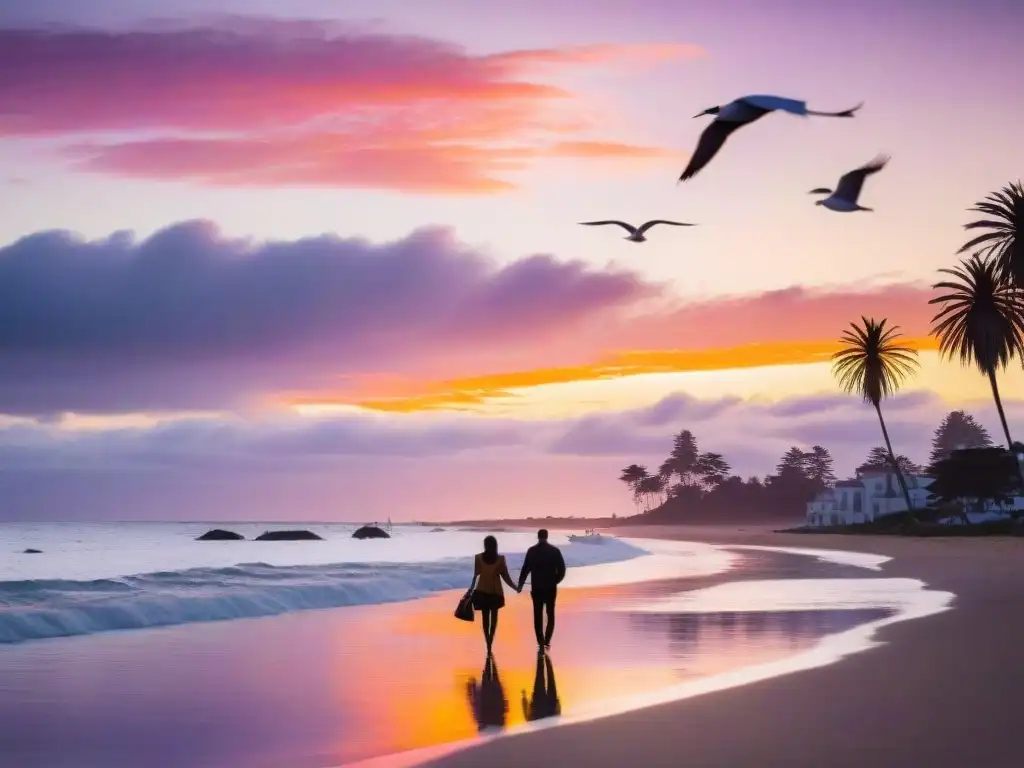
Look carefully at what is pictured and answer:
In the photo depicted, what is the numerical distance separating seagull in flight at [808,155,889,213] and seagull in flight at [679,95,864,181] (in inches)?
88.1

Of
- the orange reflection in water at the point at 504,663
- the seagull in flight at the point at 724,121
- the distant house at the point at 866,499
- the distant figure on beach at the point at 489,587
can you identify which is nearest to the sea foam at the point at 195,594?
the orange reflection in water at the point at 504,663

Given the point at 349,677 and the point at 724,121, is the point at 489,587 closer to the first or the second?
the point at 349,677

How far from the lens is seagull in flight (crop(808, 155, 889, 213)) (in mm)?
14742

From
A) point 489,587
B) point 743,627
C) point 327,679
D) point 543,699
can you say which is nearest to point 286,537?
point 743,627

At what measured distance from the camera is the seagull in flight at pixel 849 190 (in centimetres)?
1474

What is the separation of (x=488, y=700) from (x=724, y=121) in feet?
21.4

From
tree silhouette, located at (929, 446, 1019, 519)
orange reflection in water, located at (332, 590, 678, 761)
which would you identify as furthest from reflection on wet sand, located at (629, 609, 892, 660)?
tree silhouette, located at (929, 446, 1019, 519)

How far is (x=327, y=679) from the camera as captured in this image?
16.0 meters

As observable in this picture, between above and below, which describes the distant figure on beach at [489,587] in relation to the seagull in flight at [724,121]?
below

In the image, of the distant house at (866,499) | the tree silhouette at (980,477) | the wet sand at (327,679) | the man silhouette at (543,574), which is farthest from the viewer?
the distant house at (866,499)

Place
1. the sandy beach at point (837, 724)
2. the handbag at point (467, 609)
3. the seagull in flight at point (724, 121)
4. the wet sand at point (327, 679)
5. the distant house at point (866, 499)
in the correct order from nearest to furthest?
the sandy beach at point (837, 724), the wet sand at point (327, 679), the seagull in flight at point (724, 121), the handbag at point (467, 609), the distant house at point (866, 499)

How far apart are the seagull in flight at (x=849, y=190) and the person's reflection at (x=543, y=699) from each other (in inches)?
247

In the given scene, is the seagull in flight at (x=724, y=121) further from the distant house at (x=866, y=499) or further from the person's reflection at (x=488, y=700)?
the distant house at (x=866, y=499)

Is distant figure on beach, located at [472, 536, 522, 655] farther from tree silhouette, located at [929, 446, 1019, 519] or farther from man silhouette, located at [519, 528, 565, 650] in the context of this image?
tree silhouette, located at [929, 446, 1019, 519]
